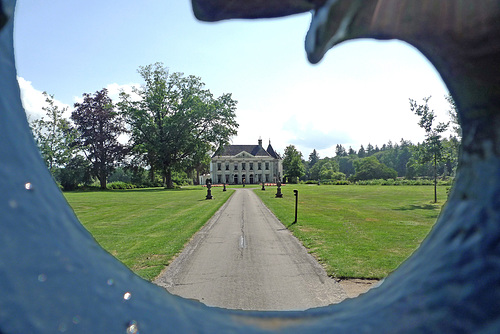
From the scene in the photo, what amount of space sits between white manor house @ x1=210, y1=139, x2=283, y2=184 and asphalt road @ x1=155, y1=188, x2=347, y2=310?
254 feet

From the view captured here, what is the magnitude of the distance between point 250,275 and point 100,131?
45.3 meters

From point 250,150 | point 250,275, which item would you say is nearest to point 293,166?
point 250,150

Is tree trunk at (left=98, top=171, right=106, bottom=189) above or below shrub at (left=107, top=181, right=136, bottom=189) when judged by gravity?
above

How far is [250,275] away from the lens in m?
6.58

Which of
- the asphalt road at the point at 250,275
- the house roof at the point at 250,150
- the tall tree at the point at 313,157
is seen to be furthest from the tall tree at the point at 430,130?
the tall tree at the point at 313,157

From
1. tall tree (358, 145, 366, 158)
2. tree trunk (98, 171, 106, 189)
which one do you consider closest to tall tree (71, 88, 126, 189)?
tree trunk (98, 171, 106, 189)

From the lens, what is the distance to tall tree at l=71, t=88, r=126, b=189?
4419cm

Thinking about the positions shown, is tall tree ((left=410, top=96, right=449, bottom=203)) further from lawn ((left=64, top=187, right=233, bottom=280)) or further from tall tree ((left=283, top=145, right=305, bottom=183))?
tall tree ((left=283, top=145, right=305, bottom=183))

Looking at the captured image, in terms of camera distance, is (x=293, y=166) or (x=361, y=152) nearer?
(x=293, y=166)

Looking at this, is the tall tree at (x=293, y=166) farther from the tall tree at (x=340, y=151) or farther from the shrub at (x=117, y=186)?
the tall tree at (x=340, y=151)

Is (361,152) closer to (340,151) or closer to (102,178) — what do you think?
(340,151)

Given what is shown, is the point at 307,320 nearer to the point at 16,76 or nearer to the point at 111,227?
the point at 16,76

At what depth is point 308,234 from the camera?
10781 mm

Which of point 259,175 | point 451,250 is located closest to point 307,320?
point 451,250
